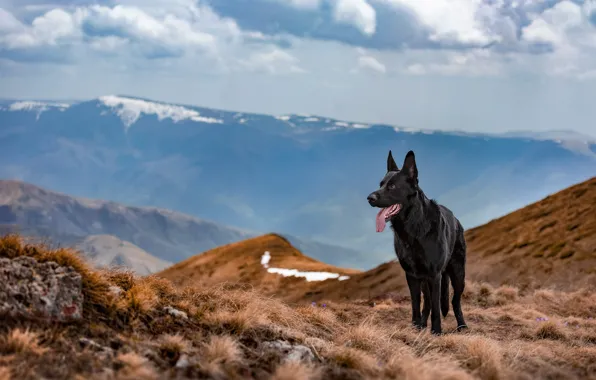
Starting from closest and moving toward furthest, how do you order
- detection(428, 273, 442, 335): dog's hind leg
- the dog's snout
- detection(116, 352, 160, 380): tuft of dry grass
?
detection(116, 352, 160, 380): tuft of dry grass
the dog's snout
detection(428, 273, 442, 335): dog's hind leg

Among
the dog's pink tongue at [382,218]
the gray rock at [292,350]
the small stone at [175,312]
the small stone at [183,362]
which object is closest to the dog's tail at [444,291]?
the dog's pink tongue at [382,218]

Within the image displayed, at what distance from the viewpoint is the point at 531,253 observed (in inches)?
1390

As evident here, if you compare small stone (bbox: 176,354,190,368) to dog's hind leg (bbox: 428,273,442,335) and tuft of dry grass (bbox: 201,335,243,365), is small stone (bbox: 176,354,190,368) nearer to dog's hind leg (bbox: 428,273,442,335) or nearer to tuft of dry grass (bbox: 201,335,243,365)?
tuft of dry grass (bbox: 201,335,243,365)

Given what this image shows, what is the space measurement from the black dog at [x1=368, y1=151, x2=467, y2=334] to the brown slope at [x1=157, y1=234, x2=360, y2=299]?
39666 mm

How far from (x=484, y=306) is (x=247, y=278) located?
44546mm

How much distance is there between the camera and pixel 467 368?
8195 millimetres

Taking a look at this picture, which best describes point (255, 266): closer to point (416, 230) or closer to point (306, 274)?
point (306, 274)

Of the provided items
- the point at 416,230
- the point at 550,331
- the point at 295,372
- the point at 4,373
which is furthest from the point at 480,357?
the point at 4,373

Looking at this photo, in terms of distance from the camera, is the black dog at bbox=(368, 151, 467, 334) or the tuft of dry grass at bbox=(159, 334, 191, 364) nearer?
the tuft of dry grass at bbox=(159, 334, 191, 364)

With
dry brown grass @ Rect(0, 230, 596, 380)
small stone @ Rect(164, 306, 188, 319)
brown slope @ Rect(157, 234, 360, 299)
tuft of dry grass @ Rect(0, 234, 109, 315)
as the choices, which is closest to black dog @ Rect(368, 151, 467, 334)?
dry brown grass @ Rect(0, 230, 596, 380)

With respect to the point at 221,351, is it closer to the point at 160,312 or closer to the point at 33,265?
the point at 160,312

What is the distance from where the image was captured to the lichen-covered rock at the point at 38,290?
7133 mm

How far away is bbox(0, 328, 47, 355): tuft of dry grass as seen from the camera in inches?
250

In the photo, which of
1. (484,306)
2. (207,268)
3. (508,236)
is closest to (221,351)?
(484,306)
